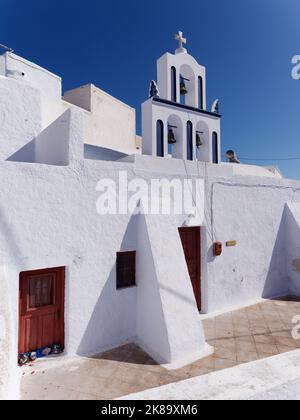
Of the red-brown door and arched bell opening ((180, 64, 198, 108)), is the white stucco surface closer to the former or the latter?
arched bell opening ((180, 64, 198, 108))

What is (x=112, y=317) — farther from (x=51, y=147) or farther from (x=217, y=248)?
(x=51, y=147)

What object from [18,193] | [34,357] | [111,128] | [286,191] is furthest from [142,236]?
[111,128]

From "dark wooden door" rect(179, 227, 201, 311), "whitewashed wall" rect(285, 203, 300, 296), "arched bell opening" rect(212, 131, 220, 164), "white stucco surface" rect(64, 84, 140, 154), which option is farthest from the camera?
"white stucco surface" rect(64, 84, 140, 154)

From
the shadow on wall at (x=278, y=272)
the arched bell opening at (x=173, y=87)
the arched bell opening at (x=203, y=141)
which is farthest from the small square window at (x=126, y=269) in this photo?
the shadow on wall at (x=278, y=272)

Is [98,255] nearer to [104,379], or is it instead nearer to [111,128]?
[104,379]

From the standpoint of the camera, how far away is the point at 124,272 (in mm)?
6539

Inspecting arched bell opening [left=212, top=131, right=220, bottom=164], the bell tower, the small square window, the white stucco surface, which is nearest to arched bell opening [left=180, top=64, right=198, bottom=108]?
the bell tower

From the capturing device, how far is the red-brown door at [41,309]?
17.5 ft

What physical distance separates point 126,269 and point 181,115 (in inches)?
186

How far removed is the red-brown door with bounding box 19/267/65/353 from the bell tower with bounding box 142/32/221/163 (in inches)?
162

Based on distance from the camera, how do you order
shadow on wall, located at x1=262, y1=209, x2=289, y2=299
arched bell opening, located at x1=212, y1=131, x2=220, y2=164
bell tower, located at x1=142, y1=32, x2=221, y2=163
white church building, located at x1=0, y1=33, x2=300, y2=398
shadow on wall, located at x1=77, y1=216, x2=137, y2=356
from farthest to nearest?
shadow on wall, located at x1=262, y1=209, x2=289, y2=299 → arched bell opening, located at x1=212, y1=131, x2=220, y2=164 → bell tower, located at x1=142, y1=32, x2=221, y2=163 → shadow on wall, located at x1=77, y1=216, x2=137, y2=356 → white church building, located at x1=0, y1=33, x2=300, y2=398

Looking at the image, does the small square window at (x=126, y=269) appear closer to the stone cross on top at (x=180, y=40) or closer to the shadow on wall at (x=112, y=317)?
the shadow on wall at (x=112, y=317)

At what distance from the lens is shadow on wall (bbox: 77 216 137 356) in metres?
5.87

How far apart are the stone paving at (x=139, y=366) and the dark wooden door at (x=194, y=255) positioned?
1.01 metres
